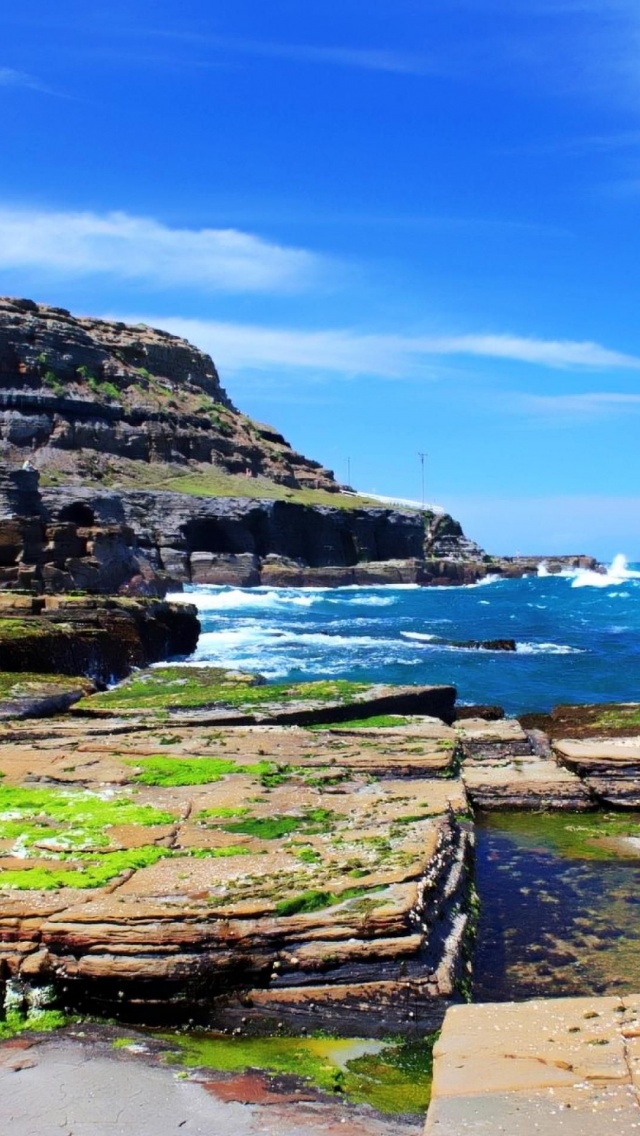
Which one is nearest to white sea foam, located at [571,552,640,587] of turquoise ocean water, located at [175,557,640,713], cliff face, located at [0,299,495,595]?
cliff face, located at [0,299,495,595]

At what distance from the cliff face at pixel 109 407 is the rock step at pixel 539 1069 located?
90.0m

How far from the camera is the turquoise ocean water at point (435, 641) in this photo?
1160 inches

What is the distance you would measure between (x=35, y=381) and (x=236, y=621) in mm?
62774

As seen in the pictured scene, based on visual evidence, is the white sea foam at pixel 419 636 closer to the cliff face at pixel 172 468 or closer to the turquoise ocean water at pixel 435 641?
the turquoise ocean water at pixel 435 641

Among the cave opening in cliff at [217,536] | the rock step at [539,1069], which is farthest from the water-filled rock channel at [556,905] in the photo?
the cave opening in cliff at [217,536]

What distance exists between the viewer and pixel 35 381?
10300cm

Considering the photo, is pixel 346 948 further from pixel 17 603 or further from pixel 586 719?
pixel 17 603

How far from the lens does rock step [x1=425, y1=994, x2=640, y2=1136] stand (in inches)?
182

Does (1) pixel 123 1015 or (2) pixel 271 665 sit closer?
(1) pixel 123 1015

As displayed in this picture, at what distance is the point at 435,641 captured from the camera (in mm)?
43250

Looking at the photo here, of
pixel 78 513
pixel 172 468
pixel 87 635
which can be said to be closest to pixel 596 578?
pixel 172 468

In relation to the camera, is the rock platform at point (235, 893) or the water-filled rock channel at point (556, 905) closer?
the rock platform at point (235, 893)

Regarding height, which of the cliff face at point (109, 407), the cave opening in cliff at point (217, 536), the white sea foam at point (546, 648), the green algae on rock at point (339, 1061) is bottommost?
the white sea foam at point (546, 648)

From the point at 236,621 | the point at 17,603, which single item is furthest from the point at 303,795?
the point at 236,621
